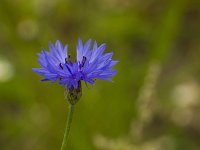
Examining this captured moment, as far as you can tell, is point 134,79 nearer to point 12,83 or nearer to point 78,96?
point 12,83

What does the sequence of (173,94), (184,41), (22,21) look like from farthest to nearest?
(184,41)
(173,94)
(22,21)

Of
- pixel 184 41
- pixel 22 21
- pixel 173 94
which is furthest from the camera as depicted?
pixel 184 41

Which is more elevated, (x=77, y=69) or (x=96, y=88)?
(x=96, y=88)

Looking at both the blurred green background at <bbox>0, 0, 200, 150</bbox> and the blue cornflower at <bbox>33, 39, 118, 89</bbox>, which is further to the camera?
the blurred green background at <bbox>0, 0, 200, 150</bbox>

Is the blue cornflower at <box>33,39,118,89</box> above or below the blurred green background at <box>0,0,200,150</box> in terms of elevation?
below

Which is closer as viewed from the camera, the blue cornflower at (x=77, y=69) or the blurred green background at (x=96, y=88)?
the blue cornflower at (x=77, y=69)

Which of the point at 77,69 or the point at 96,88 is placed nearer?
the point at 77,69

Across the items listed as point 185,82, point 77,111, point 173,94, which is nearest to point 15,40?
point 77,111

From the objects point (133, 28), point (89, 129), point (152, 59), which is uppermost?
point (133, 28)
